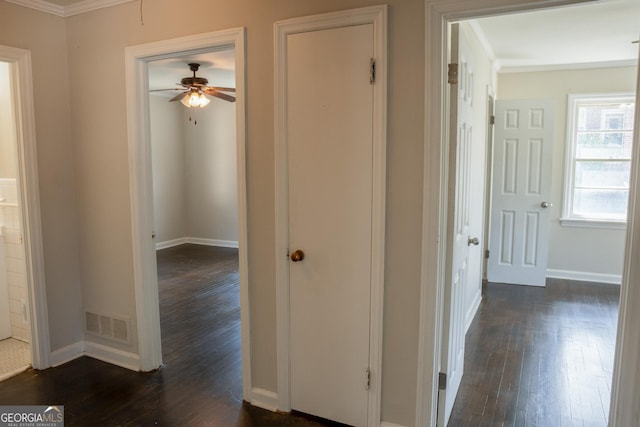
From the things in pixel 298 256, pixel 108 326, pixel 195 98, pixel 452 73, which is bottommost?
pixel 108 326

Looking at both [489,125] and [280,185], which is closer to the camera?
[280,185]

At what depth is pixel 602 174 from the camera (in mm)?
4953

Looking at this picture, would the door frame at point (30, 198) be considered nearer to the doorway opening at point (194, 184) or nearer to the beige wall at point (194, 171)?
the doorway opening at point (194, 184)

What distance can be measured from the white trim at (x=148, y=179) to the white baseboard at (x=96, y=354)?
0.11 meters

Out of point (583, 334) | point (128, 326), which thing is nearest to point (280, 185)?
point (128, 326)

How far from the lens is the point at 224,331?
354 centimetres

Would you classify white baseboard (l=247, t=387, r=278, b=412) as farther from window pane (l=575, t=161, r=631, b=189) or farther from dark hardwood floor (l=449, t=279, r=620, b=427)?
window pane (l=575, t=161, r=631, b=189)

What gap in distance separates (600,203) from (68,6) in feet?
18.2

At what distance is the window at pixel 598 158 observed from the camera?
4.82m

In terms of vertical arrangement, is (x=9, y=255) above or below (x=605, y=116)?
below

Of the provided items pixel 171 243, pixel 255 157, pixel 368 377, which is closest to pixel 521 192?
pixel 368 377

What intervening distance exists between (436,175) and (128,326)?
2276 millimetres

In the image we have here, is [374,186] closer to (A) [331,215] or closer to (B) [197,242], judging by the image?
(A) [331,215]

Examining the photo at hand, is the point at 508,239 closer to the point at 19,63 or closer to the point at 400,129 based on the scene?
the point at 400,129
